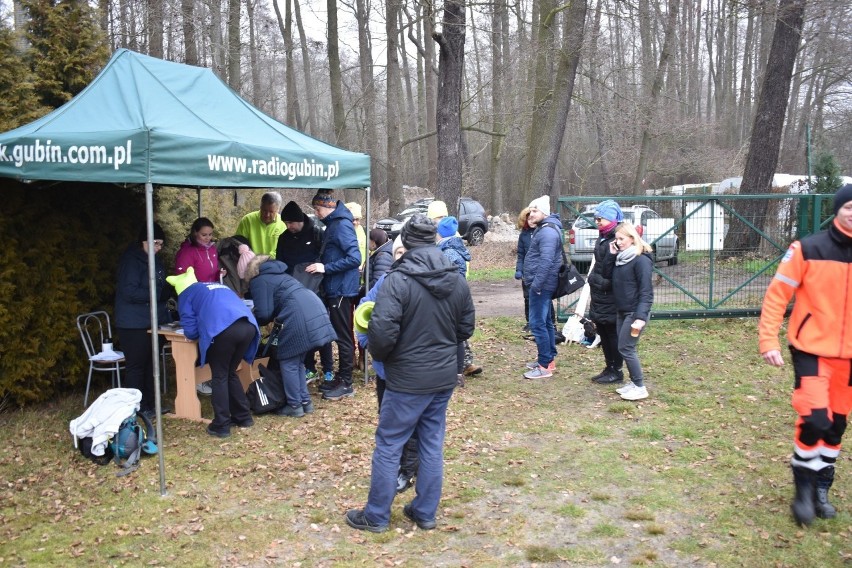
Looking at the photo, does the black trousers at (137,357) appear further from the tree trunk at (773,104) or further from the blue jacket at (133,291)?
the tree trunk at (773,104)

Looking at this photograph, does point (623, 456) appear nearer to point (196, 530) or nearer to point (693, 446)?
point (693, 446)

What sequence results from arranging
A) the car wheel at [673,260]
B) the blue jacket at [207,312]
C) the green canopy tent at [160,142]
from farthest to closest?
the car wheel at [673,260] → the blue jacket at [207,312] → the green canopy tent at [160,142]

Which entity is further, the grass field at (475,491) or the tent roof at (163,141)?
the tent roof at (163,141)

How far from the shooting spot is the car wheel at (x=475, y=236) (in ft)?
80.5

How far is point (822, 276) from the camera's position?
423 centimetres

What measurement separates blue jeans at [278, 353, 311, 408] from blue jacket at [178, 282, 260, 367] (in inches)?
23.6

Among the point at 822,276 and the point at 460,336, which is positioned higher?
the point at 822,276

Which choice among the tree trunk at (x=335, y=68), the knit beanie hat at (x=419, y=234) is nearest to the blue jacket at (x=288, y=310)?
the knit beanie hat at (x=419, y=234)

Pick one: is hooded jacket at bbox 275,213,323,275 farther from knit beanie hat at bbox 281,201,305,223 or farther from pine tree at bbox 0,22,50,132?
pine tree at bbox 0,22,50,132

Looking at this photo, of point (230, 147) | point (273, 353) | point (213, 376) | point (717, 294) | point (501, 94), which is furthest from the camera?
point (501, 94)

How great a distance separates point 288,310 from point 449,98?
765 cm

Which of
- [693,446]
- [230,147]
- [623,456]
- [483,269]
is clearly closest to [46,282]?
[230,147]

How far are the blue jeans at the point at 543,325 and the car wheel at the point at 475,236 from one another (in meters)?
16.3

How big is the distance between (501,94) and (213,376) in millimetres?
21555
